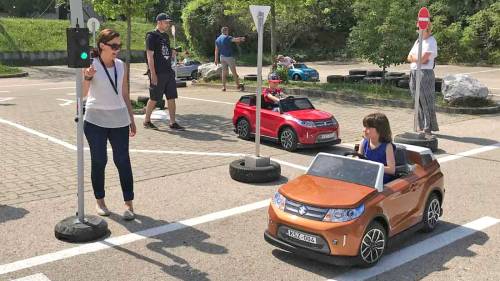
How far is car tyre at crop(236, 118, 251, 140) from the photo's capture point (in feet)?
36.1

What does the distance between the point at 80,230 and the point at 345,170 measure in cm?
277

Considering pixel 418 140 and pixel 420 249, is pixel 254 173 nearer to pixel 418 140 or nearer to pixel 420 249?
pixel 420 249

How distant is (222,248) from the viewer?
5574 mm

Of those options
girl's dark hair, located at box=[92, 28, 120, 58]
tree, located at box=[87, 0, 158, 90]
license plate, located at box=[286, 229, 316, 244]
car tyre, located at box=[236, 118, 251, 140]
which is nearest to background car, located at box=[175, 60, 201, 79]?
tree, located at box=[87, 0, 158, 90]

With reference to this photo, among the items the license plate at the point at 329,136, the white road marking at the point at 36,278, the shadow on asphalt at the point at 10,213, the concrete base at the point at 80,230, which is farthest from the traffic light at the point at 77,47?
the license plate at the point at 329,136

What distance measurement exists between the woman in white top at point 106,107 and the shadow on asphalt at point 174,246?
0.51m

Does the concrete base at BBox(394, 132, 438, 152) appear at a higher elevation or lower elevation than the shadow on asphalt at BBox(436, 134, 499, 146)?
higher

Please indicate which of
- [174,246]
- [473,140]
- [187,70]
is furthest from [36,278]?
[187,70]

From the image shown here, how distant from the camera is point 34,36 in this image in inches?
1547

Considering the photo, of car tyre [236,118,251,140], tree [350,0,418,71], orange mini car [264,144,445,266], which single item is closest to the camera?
orange mini car [264,144,445,266]

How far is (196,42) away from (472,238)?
3759 centimetres

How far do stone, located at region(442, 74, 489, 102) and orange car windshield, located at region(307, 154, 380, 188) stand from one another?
33.4 ft

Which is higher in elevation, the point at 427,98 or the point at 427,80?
the point at 427,80

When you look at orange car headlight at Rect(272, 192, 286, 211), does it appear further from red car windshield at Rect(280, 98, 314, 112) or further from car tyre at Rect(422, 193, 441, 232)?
red car windshield at Rect(280, 98, 314, 112)
